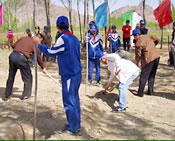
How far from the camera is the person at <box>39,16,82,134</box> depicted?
3328 millimetres

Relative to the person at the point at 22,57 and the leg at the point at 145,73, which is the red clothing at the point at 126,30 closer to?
the leg at the point at 145,73

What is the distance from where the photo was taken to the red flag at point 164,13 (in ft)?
32.8

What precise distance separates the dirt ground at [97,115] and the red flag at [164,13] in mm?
4520

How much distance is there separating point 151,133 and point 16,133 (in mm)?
2186

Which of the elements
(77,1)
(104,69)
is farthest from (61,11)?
(104,69)

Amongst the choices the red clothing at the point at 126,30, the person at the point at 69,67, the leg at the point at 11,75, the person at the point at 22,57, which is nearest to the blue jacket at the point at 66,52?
the person at the point at 69,67

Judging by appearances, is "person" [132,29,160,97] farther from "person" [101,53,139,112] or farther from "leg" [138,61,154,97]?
"person" [101,53,139,112]

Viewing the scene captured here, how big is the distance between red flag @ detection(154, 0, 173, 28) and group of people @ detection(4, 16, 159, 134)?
4.73 metres

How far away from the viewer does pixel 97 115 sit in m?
4.79

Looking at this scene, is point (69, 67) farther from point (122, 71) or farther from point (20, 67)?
point (20, 67)

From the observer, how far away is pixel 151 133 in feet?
12.8

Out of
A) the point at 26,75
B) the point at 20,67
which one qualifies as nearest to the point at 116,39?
the point at 26,75

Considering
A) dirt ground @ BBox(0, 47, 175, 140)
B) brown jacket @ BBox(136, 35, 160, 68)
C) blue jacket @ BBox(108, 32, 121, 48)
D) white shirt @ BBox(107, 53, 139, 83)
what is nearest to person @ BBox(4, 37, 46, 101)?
dirt ground @ BBox(0, 47, 175, 140)

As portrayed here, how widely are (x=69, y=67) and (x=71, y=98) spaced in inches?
18.6
